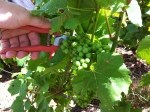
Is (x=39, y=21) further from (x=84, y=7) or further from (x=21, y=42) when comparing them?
(x=21, y=42)

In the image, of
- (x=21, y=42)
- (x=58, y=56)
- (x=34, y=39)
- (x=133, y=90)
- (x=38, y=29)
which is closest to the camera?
(x=58, y=56)

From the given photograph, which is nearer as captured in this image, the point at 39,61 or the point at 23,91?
the point at 39,61

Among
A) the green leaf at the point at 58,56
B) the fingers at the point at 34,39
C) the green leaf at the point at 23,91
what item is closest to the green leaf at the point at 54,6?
the green leaf at the point at 58,56

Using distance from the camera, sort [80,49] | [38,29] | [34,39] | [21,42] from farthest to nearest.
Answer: [21,42], [34,39], [38,29], [80,49]

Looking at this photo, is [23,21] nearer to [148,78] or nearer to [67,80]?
[67,80]

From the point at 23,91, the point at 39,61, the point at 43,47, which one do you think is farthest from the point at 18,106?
the point at 43,47

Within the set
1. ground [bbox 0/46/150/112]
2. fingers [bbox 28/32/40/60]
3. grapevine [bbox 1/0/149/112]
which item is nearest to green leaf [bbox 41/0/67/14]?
grapevine [bbox 1/0/149/112]

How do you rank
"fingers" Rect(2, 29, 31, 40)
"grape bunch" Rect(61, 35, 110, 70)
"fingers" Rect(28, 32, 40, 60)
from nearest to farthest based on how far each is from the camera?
"grape bunch" Rect(61, 35, 110, 70)
"fingers" Rect(28, 32, 40, 60)
"fingers" Rect(2, 29, 31, 40)

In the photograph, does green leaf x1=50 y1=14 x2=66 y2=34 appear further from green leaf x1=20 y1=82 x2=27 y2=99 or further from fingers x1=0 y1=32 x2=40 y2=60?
green leaf x1=20 y1=82 x2=27 y2=99
